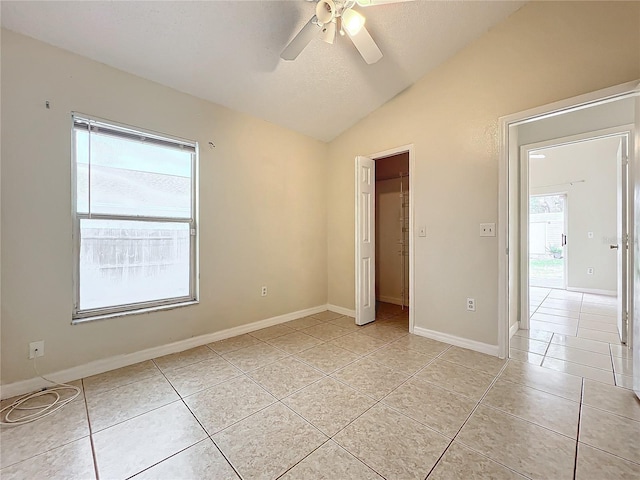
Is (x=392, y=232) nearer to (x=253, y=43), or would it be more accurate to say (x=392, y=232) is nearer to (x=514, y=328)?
(x=514, y=328)

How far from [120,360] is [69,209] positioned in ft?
4.27

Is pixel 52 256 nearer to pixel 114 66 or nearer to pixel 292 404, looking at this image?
Answer: pixel 114 66

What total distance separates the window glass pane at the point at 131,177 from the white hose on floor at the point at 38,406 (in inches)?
50.6

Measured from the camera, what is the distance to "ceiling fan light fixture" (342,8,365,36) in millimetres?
1741

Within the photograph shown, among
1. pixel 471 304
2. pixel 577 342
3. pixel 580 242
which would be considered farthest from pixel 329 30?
pixel 580 242

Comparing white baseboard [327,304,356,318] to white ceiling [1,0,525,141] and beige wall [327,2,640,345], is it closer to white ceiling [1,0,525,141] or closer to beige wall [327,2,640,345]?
beige wall [327,2,640,345]

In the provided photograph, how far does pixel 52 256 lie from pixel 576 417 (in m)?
3.70

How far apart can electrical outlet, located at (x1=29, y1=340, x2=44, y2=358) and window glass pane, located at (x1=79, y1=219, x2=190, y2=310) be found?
320 mm

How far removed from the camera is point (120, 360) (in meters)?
2.26

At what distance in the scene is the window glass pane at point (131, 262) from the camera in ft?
7.18

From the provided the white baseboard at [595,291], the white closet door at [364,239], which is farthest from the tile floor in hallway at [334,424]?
the white baseboard at [595,291]

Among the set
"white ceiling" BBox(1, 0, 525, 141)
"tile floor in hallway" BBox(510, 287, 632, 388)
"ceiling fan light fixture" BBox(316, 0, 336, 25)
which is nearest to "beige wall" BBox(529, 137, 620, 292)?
"tile floor in hallway" BBox(510, 287, 632, 388)

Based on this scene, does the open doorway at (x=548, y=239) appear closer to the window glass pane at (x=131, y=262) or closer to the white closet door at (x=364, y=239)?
the white closet door at (x=364, y=239)

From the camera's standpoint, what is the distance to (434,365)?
2275 mm
